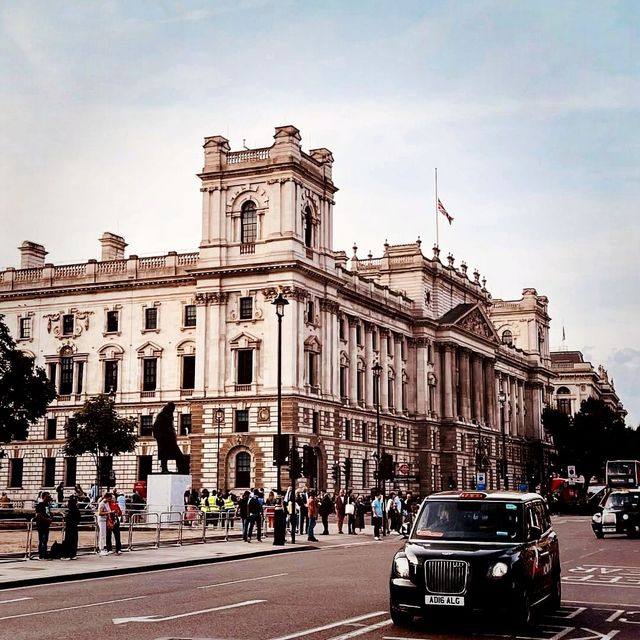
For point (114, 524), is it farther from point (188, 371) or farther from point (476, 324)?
point (476, 324)

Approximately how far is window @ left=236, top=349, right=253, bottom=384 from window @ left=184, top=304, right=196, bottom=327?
569cm

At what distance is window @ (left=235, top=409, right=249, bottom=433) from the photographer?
7094 centimetres

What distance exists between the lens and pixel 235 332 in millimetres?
72500

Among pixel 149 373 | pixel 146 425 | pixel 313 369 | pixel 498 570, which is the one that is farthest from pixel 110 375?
pixel 498 570

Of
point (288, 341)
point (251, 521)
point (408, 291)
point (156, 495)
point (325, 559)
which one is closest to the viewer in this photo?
point (325, 559)

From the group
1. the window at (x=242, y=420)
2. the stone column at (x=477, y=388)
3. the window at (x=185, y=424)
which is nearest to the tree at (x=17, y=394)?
the window at (x=242, y=420)

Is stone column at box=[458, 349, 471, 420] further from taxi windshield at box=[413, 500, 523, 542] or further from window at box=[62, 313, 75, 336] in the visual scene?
taxi windshield at box=[413, 500, 523, 542]

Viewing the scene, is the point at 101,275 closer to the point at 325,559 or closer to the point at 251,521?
the point at 251,521

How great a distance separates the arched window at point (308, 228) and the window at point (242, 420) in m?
13.1

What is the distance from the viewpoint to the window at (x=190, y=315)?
76.1 meters

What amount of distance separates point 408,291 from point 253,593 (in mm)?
77953

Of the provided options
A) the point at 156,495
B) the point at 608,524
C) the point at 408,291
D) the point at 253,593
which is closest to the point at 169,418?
the point at 156,495

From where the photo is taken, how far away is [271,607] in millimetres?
17094

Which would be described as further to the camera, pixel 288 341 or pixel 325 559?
pixel 288 341
